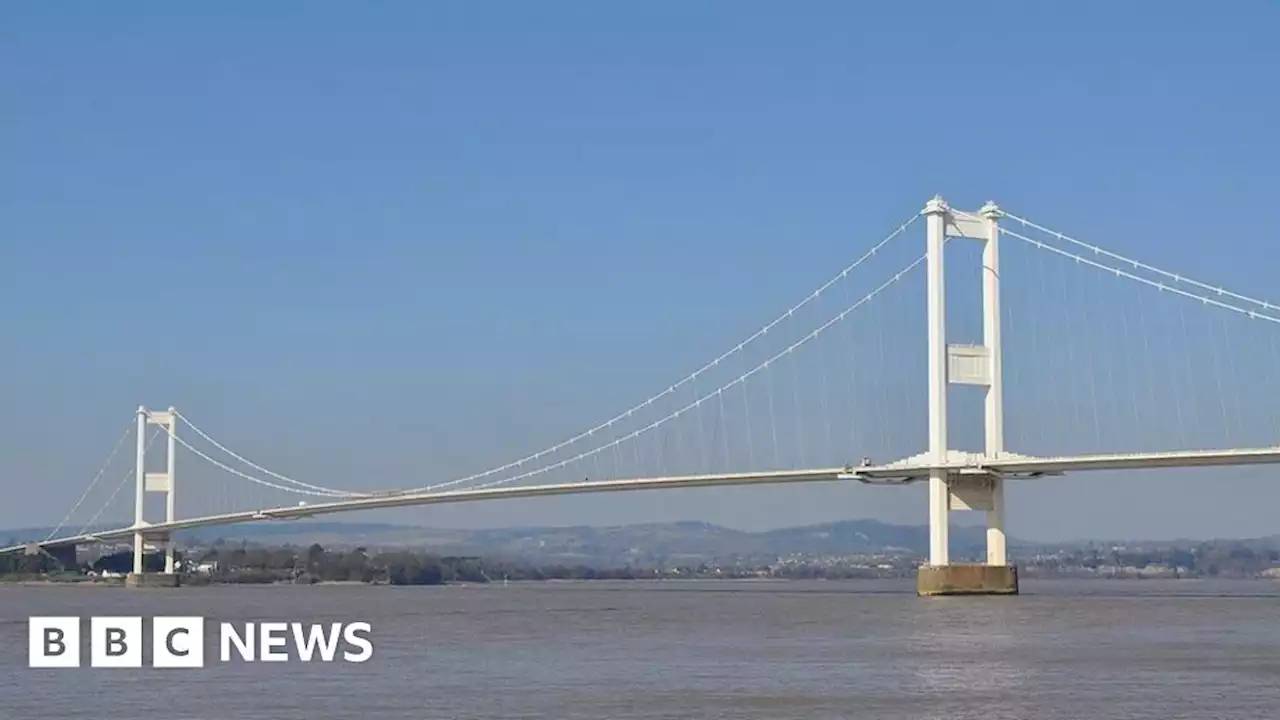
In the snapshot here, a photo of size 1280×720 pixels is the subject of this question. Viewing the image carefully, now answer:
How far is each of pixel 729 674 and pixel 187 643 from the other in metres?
9.03

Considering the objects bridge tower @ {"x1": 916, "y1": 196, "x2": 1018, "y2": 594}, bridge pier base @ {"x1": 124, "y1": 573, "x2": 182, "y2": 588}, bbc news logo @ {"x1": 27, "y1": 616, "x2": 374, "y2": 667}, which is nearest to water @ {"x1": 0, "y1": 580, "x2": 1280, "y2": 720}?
bbc news logo @ {"x1": 27, "y1": 616, "x2": 374, "y2": 667}

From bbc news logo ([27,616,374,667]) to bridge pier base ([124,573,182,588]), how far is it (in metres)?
40.2

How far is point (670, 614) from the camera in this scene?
4081 centimetres

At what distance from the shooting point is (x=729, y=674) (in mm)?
22188

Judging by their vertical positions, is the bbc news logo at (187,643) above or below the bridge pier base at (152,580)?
above

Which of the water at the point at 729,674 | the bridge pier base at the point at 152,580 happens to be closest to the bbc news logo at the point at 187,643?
the water at the point at 729,674

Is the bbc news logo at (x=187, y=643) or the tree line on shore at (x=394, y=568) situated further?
the tree line on shore at (x=394, y=568)

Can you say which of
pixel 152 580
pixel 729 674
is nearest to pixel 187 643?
pixel 729 674

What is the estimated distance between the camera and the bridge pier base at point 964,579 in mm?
43812

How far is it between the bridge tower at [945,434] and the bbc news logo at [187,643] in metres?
12.1

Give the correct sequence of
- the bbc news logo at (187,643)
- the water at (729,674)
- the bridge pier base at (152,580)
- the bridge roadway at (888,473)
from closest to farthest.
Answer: the water at (729,674)
the bbc news logo at (187,643)
the bridge roadway at (888,473)
the bridge pier base at (152,580)

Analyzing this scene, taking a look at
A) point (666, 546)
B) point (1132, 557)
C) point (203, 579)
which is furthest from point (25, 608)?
point (666, 546)

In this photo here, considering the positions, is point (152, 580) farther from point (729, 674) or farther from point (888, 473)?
point (729, 674)

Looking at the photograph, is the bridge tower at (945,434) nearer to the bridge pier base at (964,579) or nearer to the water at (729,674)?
the bridge pier base at (964,579)
